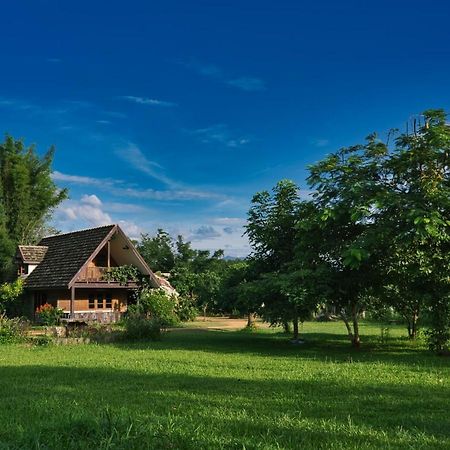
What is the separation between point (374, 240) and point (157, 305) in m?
21.4

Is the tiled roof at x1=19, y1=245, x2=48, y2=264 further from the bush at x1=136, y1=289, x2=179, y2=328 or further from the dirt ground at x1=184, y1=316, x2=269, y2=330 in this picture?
the dirt ground at x1=184, y1=316, x2=269, y2=330

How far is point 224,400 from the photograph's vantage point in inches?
330

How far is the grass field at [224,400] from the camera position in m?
5.61

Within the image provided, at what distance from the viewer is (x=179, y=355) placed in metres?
15.2

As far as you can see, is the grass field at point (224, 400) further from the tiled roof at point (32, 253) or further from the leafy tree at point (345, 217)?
the tiled roof at point (32, 253)

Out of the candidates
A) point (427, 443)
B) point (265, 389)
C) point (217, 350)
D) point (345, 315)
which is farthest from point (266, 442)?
point (345, 315)

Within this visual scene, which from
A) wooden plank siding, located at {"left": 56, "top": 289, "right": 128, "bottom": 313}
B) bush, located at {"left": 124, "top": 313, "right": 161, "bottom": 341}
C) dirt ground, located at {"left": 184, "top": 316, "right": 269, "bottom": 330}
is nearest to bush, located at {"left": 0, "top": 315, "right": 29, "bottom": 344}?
bush, located at {"left": 124, "top": 313, "right": 161, "bottom": 341}

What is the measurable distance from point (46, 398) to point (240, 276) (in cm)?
1252

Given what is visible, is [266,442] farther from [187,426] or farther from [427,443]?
[427,443]

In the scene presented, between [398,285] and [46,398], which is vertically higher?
[398,285]

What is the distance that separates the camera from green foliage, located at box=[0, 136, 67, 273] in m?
41.1

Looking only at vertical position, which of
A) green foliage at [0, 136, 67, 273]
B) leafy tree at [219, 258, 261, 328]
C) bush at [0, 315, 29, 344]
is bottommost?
bush at [0, 315, 29, 344]

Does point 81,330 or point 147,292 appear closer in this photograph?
point 81,330

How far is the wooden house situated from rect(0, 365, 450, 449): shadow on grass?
2162cm
